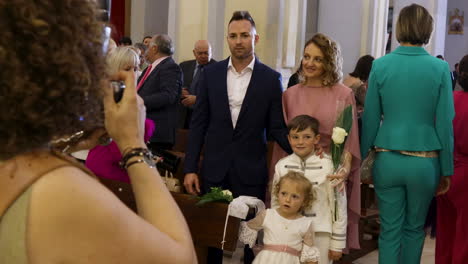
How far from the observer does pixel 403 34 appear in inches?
176

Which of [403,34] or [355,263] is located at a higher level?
[403,34]

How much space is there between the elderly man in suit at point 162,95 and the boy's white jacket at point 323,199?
2023 mm

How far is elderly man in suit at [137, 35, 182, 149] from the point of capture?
599 cm

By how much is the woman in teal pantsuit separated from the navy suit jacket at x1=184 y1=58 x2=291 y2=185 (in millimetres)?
619

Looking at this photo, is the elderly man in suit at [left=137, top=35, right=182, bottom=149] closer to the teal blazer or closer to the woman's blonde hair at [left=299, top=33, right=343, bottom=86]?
the woman's blonde hair at [left=299, top=33, right=343, bottom=86]

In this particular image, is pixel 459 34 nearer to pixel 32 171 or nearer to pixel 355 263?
pixel 355 263

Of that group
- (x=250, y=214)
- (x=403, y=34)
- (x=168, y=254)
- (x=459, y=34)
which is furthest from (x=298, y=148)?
(x=459, y=34)

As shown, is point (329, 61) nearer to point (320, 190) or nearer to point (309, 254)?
point (320, 190)

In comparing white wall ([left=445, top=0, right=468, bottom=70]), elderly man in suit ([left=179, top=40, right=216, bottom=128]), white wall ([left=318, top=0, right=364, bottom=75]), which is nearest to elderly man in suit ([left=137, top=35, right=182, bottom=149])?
elderly man in suit ([left=179, top=40, right=216, bottom=128])

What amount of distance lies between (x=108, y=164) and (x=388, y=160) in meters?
1.77

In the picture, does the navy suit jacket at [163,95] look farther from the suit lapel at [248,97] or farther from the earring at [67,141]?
the earring at [67,141]

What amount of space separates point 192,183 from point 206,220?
1.98 ft

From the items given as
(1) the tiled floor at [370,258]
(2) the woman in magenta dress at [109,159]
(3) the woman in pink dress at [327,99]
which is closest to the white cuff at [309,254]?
(3) the woman in pink dress at [327,99]

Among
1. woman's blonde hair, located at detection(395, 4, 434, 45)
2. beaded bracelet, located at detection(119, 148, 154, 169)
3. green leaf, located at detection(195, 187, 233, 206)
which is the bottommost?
green leaf, located at detection(195, 187, 233, 206)
